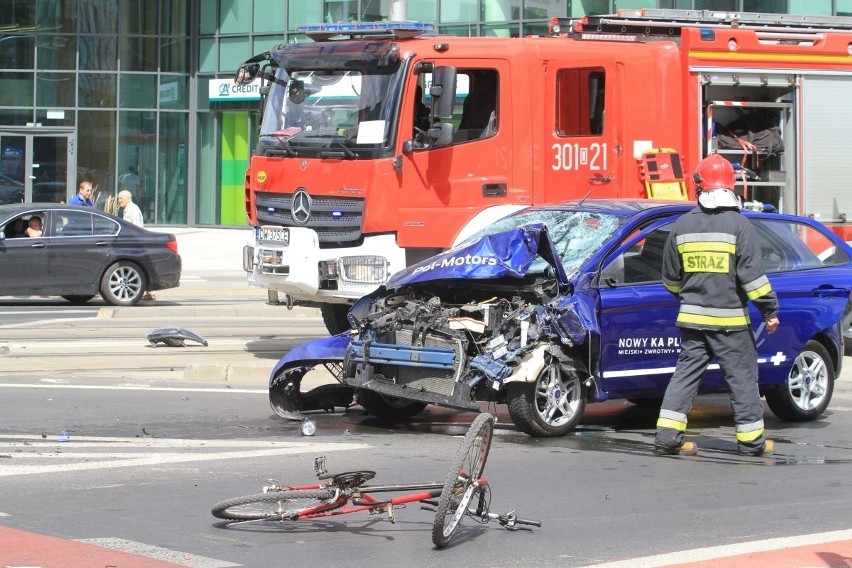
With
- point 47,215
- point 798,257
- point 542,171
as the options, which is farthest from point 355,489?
point 47,215

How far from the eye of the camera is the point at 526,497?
296 inches

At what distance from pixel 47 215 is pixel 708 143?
10444 mm

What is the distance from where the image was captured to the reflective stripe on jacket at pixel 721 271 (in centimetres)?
887

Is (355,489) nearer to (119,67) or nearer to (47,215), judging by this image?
(47,215)

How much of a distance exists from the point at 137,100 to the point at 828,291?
29546mm

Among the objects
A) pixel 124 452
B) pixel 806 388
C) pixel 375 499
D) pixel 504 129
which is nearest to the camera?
pixel 375 499

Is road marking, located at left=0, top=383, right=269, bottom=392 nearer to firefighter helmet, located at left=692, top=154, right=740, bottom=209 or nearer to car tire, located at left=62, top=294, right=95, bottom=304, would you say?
firefighter helmet, located at left=692, top=154, right=740, bottom=209

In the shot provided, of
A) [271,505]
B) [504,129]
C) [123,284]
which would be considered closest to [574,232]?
[504,129]

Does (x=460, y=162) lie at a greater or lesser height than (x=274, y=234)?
greater

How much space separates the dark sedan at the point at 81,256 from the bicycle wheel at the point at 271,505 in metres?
14.2

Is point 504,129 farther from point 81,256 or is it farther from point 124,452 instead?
point 81,256

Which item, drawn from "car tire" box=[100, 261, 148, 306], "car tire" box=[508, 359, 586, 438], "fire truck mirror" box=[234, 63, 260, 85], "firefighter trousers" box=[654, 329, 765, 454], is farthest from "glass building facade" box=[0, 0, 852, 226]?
"firefighter trousers" box=[654, 329, 765, 454]

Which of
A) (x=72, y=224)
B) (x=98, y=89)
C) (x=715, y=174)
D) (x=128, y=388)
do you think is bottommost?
(x=128, y=388)

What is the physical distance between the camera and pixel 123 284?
20.9 m
